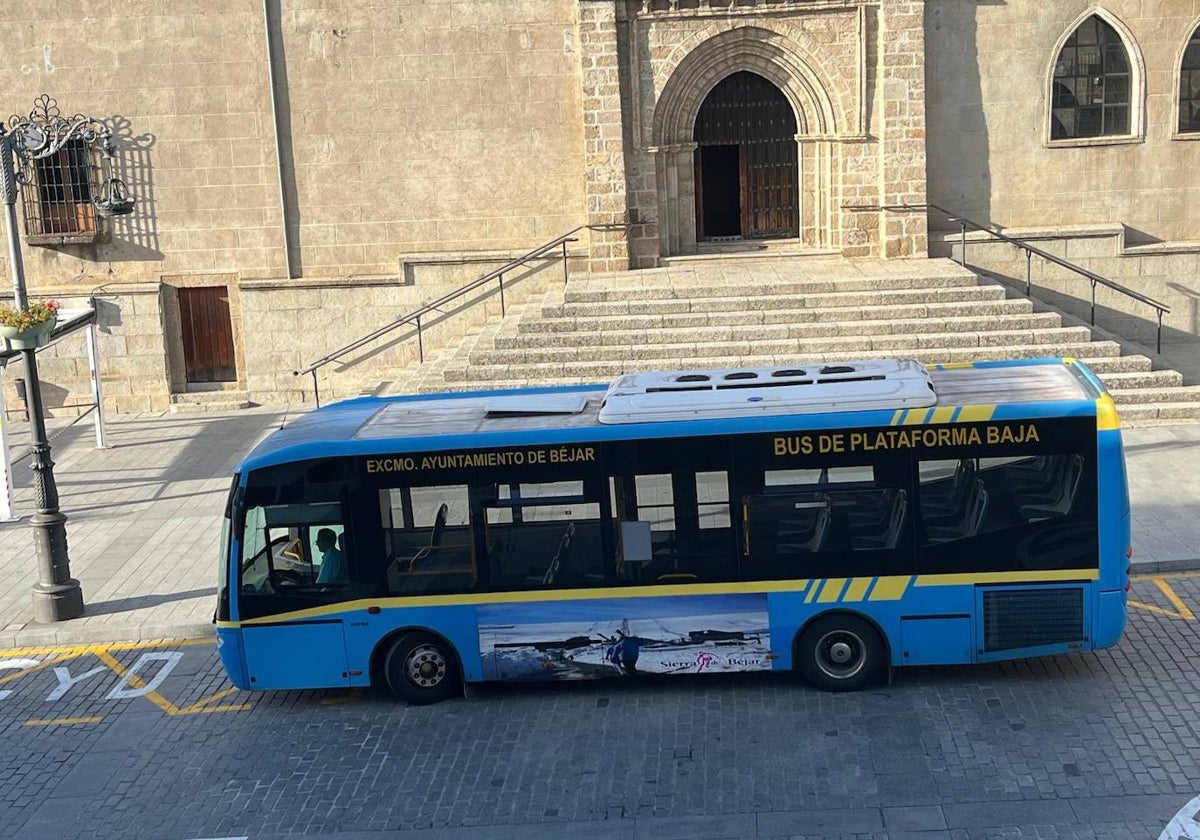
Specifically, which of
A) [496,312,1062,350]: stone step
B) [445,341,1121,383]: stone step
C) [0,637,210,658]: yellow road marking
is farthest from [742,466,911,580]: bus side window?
[496,312,1062,350]: stone step

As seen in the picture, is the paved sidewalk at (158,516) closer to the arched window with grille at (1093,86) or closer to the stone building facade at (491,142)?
the stone building facade at (491,142)

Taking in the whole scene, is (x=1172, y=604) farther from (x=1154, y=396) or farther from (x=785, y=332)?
(x=785, y=332)

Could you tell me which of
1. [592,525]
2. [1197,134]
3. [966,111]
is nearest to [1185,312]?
[1197,134]

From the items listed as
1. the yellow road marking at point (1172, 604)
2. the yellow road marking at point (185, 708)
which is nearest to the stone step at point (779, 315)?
the yellow road marking at point (1172, 604)

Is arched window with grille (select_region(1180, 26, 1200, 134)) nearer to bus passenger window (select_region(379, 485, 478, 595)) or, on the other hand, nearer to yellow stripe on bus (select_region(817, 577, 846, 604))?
yellow stripe on bus (select_region(817, 577, 846, 604))

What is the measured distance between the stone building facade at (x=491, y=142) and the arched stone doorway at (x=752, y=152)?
0.48 ft

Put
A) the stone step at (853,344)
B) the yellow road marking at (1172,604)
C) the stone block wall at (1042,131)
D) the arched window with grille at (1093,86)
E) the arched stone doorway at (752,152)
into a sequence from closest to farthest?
the yellow road marking at (1172,604), the stone step at (853,344), the stone block wall at (1042,131), the arched window with grille at (1093,86), the arched stone doorway at (752,152)

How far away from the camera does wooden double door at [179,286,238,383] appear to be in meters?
23.4

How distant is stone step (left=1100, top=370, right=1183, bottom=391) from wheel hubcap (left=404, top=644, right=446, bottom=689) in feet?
37.2

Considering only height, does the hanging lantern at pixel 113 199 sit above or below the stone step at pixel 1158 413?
above

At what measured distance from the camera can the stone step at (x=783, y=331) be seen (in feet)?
64.6

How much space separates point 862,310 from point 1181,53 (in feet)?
23.7

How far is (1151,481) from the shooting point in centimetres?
1617

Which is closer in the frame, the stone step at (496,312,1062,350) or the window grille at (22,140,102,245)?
the stone step at (496,312,1062,350)
